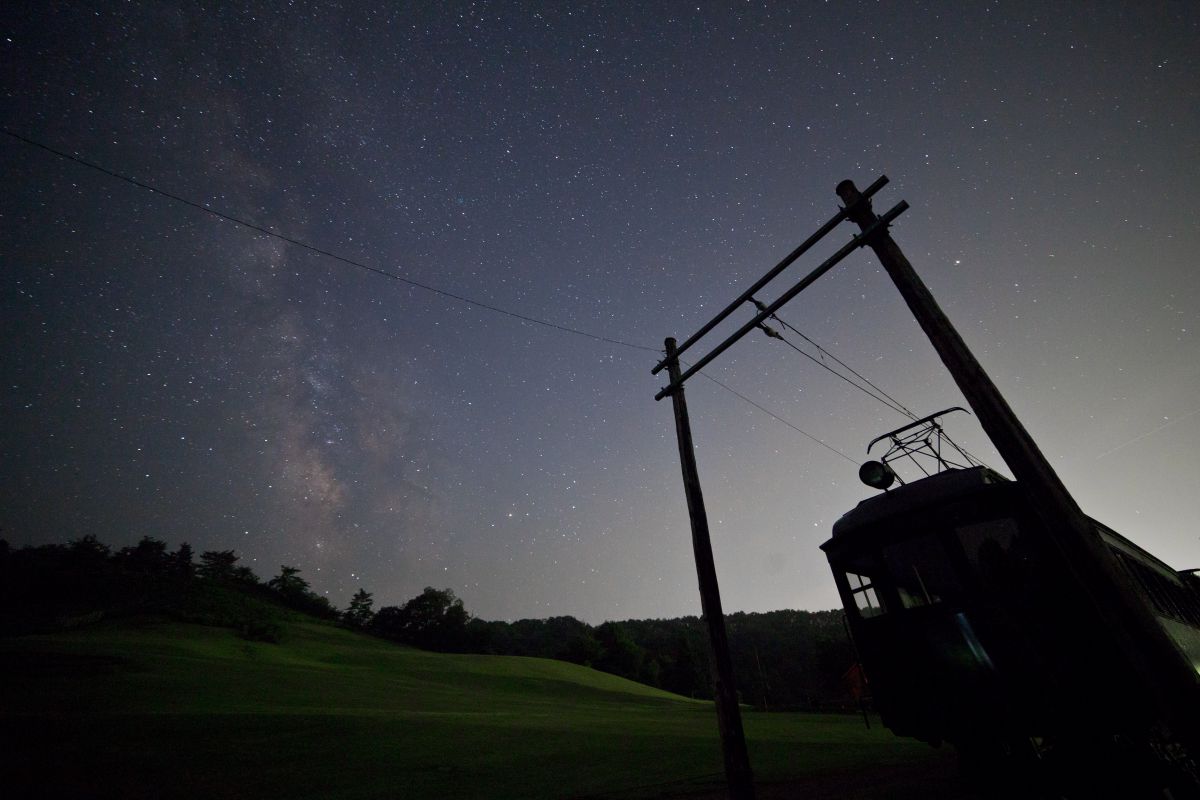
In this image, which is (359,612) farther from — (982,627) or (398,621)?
(982,627)

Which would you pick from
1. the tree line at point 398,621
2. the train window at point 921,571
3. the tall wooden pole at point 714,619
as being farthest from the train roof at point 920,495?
the tree line at point 398,621

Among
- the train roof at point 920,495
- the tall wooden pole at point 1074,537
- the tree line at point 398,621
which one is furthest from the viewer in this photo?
the tree line at point 398,621

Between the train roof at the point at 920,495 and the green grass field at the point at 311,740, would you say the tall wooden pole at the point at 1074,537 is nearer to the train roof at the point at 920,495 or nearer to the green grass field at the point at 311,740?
the train roof at the point at 920,495

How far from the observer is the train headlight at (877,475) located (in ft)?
27.6

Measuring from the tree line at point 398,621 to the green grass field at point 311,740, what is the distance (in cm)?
2572

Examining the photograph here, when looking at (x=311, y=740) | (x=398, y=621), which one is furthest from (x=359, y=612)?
(x=311, y=740)

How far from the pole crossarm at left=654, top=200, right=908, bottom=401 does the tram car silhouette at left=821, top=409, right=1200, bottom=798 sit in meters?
3.66

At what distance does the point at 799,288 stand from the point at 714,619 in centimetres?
465

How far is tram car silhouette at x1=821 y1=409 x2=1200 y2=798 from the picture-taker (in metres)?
A: 5.96

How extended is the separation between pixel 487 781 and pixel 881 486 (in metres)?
10.7

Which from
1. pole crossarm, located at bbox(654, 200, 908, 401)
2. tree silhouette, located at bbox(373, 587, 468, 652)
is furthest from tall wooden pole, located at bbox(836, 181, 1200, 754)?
tree silhouette, located at bbox(373, 587, 468, 652)

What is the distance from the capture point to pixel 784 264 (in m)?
6.49

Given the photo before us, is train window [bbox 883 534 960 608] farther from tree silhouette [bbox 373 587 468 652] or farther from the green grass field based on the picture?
tree silhouette [bbox 373 587 468 652]

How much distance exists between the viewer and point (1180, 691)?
3490mm
